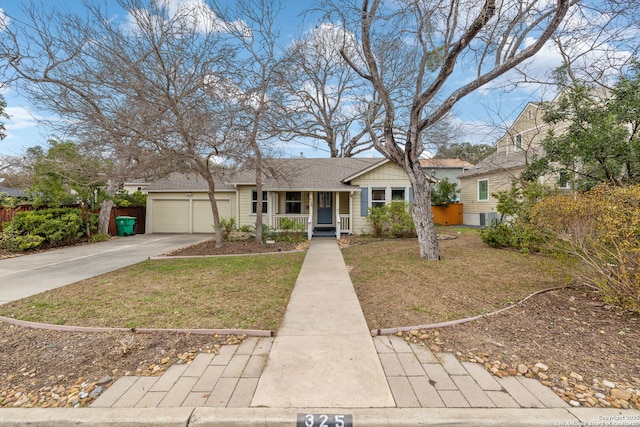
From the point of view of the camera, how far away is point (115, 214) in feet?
49.8

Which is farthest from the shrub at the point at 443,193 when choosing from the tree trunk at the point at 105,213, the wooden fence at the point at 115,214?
the tree trunk at the point at 105,213

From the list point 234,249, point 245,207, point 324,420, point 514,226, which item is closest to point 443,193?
point 514,226

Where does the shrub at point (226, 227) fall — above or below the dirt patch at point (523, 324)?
above

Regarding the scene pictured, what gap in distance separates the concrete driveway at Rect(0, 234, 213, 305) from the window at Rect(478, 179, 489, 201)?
58.3 ft

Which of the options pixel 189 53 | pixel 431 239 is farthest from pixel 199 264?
pixel 431 239

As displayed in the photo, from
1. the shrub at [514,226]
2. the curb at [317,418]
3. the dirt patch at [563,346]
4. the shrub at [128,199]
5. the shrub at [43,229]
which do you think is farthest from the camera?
the shrub at [128,199]

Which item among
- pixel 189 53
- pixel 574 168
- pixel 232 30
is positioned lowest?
pixel 574 168

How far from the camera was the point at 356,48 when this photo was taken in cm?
838

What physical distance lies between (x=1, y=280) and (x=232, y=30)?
8.86 m

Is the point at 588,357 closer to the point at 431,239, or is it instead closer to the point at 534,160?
the point at 431,239

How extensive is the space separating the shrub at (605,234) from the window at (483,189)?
563 inches

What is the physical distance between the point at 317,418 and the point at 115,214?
17.0 meters

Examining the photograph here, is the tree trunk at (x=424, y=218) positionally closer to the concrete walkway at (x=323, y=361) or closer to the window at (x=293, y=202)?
the concrete walkway at (x=323, y=361)

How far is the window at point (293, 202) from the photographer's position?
49.2 ft
